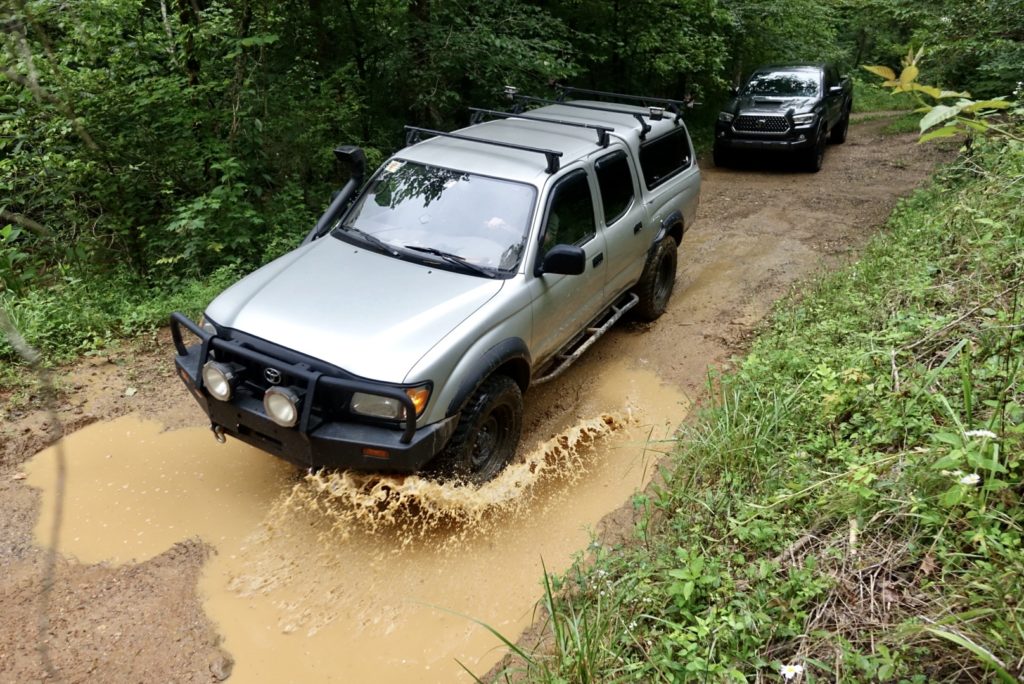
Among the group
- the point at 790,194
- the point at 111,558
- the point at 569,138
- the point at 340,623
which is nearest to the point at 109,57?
the point at 569,138

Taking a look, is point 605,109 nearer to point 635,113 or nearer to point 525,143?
point 635,113

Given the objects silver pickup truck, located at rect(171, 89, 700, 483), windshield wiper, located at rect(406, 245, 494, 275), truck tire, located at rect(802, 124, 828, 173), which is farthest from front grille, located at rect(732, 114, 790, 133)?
windshield wiper, located at rect(406, 245, 494, 275)

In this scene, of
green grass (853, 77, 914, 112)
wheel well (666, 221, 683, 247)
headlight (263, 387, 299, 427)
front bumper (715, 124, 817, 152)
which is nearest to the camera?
headlight (263, 387, 299, 427)

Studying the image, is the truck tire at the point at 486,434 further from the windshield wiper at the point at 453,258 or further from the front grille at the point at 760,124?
the front grille at the point at 760,124

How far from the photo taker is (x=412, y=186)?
4.96 m

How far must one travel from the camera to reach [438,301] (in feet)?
13.4

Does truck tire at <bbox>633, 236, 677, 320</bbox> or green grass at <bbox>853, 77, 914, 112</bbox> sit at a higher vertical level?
truck tire at <bbox>633, 236, 677, 320</bbox>

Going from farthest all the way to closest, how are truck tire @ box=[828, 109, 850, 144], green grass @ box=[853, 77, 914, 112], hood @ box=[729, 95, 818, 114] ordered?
green grass @ box=[853, 77, 914, 112], truck tire @ box=[828, 109, 850, 144], hood @ box=[729, 95, 818, 114]

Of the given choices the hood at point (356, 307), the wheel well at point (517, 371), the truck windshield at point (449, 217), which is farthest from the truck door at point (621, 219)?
the hood at point (356, 307)

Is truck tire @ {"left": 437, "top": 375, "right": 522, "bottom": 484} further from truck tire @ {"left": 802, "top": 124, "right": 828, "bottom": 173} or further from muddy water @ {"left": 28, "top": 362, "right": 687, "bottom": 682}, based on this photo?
truck tire @ {"left": 802, "top": 124, "right": 828, "bottom": 173}

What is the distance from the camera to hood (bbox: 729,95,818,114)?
11.8 meters

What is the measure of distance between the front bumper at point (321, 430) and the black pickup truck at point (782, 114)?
32.6 feet

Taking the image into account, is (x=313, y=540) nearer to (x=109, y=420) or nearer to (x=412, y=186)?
(x=109, y=420)

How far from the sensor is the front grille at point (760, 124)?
1173 cm
